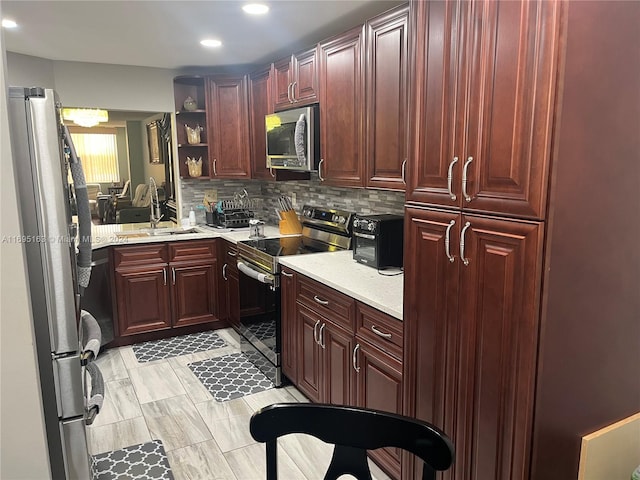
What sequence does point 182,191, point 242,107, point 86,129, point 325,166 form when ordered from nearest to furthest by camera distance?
point 325,166 < point 242,107 < point 182,191 < point 86,129

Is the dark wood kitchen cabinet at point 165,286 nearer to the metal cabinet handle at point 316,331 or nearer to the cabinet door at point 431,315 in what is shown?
the metal cabinet handle at point 316,331

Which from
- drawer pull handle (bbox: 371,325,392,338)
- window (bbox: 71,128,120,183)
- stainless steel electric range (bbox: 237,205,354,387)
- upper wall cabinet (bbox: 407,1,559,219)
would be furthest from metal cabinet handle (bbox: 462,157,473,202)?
window (bbox: 71,128,120,183)

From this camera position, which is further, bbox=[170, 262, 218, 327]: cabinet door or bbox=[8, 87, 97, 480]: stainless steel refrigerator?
bbox=[170, 262, 218, 327]: cabinet door

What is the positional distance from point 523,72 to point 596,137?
0.26m

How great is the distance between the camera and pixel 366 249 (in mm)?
2682

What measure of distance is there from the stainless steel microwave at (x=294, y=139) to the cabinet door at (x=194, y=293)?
3.84ft

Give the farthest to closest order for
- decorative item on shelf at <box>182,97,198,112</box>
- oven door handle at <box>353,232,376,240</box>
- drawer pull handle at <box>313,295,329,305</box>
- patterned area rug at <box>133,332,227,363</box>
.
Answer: decorative item on shelf at <box>182,97,198,112</box> → patterned area rug at <box>133,332,227,363</box> → oven door handle at <box>353,232,376,240</box> → drawer pull handle at <box>313,295,329,305</box>

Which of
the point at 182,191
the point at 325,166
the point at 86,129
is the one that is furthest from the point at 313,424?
the point at 86,129

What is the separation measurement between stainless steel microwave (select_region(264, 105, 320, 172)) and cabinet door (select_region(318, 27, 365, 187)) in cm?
6

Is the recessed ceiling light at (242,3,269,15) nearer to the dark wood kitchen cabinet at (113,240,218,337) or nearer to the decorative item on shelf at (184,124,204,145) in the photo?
the decorative item on shelf at (184,124,204,145)

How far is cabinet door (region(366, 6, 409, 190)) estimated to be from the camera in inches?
90.6

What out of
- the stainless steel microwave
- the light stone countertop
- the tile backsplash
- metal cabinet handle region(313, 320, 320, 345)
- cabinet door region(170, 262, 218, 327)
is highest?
the stainless steel microwave

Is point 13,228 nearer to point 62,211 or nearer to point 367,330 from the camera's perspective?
point 62,211

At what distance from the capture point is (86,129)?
10.8 meters
